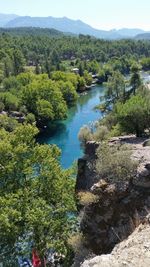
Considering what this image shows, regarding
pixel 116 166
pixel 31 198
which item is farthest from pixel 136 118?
pixel 116 166

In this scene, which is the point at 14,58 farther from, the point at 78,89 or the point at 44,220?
the point at 44,220

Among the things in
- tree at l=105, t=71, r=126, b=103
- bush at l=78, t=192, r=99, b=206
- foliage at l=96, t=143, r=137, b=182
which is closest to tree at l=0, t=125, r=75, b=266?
bush at l=78, t=192, r=99, b=206

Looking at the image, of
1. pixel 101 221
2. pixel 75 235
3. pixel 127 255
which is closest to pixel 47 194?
pixel 75 235

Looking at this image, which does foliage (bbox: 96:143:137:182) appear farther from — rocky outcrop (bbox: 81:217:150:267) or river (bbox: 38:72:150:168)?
river (bbox: 38:72:150:168)

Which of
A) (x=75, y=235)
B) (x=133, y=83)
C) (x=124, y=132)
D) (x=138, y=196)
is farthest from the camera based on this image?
(x=133, y=83)

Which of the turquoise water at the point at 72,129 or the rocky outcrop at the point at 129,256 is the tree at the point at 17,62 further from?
the rocky outcrop at the point at 129,256

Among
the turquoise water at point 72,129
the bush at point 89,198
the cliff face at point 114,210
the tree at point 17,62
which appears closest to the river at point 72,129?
the turquoise water at point 72,129
